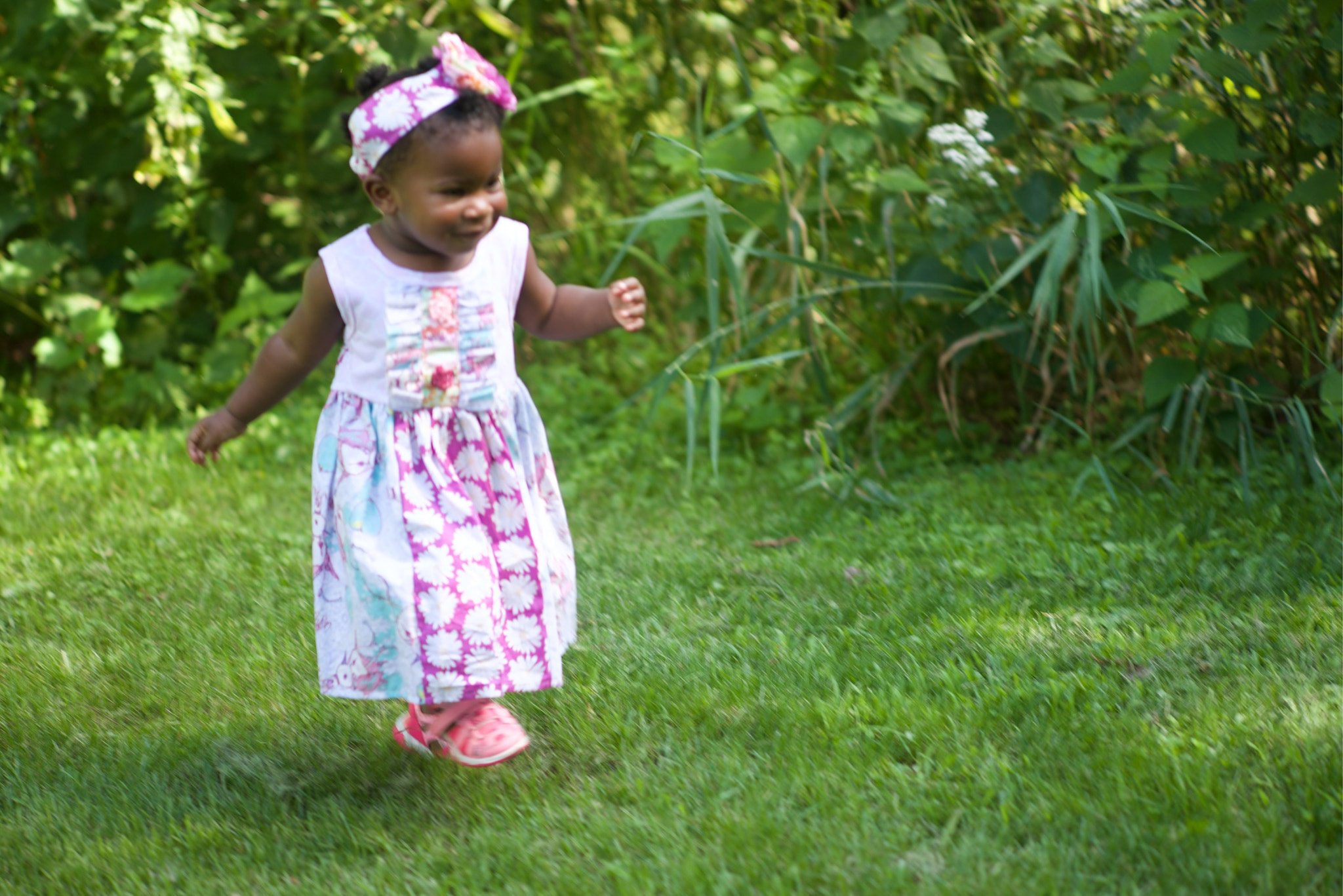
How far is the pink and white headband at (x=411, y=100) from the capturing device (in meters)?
2.13

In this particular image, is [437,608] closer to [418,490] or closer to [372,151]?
[418,490]

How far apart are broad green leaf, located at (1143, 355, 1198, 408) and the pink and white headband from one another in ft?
6.81

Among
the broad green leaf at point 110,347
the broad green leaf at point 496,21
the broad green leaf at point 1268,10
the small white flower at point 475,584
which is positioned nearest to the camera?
the small white flower at point 475,584

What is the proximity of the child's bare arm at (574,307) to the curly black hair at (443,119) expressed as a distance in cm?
33

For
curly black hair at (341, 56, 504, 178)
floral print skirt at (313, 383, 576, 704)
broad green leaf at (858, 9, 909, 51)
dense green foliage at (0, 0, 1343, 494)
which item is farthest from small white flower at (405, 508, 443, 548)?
broad green leaf at (858, 9, 909, 51)

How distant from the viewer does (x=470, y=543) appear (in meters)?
2.27

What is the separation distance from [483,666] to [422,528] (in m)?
0.26

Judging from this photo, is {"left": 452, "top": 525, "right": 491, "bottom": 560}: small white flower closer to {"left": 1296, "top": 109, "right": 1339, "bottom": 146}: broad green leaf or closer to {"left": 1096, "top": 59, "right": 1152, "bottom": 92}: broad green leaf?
{"left": 1096, "top": 59, "right": 1152, "bottom": 92}: broad green leaf

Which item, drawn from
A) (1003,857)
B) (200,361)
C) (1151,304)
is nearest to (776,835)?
(1003,857)

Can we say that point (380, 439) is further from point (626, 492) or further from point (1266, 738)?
point (626, 492)

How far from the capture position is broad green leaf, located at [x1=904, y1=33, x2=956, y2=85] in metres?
3.70

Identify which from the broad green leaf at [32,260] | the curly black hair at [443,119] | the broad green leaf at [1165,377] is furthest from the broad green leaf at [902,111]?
the broad green leaf at [32,260]

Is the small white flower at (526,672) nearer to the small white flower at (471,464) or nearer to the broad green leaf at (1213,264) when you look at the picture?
the small white flower at (471,464)

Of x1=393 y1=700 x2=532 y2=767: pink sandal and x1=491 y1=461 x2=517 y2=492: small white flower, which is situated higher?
x1=491 y1=461 x2=517 y2=492: small white flower
